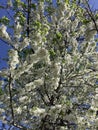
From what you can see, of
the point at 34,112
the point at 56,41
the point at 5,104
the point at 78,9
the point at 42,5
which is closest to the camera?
the point at 34,112

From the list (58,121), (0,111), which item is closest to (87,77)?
(58,121)

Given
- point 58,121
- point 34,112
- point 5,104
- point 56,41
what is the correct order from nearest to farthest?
point 34,112
point 5,104
point 58,121
point 56,41

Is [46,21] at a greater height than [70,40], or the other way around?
→ [46,21]

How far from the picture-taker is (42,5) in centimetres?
1416

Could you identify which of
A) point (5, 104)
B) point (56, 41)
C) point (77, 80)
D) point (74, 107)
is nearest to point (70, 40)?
point (56, 41)

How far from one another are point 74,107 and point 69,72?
1.29 m

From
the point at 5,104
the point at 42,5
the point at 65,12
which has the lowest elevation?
the point at 5,104

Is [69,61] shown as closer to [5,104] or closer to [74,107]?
[74,107]

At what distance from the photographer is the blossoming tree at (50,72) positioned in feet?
31.3

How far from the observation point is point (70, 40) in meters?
13.2

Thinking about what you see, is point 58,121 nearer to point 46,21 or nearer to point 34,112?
point 34,112

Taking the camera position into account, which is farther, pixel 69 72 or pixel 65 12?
pixel 65 12

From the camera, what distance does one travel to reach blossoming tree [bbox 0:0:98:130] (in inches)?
376

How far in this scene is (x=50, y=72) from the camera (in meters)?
10.4
